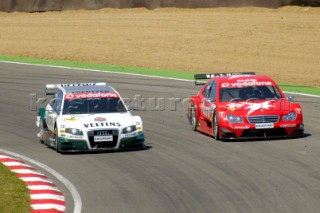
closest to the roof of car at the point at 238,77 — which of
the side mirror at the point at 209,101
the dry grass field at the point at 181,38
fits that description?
the side mirror at the point at 209,101

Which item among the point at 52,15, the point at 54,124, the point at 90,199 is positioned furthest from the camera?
the point at 52,15

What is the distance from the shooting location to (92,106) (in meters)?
18.8

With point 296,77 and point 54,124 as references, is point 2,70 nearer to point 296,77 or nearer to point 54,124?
point 296,77

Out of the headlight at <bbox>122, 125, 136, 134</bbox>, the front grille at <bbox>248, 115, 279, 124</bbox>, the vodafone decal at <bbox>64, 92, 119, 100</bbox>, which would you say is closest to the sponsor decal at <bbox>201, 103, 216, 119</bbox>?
the front grille at <bbox>248, 115, 279, 124</bbox>

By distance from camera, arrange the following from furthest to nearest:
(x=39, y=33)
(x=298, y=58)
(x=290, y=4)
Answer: (x=39, y=33) → (x=290, y=4) → (x=298, y=58)

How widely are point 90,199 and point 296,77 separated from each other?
19.3 meters

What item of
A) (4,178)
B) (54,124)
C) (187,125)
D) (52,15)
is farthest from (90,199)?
(52,15)

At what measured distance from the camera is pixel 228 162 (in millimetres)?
16516

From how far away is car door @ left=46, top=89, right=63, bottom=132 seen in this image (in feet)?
61.5

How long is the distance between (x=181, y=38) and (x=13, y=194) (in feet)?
95.2

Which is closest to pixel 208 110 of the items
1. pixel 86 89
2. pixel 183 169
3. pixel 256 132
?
pixel 256 132

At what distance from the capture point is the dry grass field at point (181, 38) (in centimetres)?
3622

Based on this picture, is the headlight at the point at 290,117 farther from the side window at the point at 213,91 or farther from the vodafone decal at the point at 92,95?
the vodafone decal at the point at 92,95

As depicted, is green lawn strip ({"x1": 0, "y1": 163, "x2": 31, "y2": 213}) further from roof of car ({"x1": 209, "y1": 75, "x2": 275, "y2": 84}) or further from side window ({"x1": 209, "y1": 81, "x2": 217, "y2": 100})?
roof of car ({"x1": 209, "y1": 75, "x2": 275, "y2": 84})
